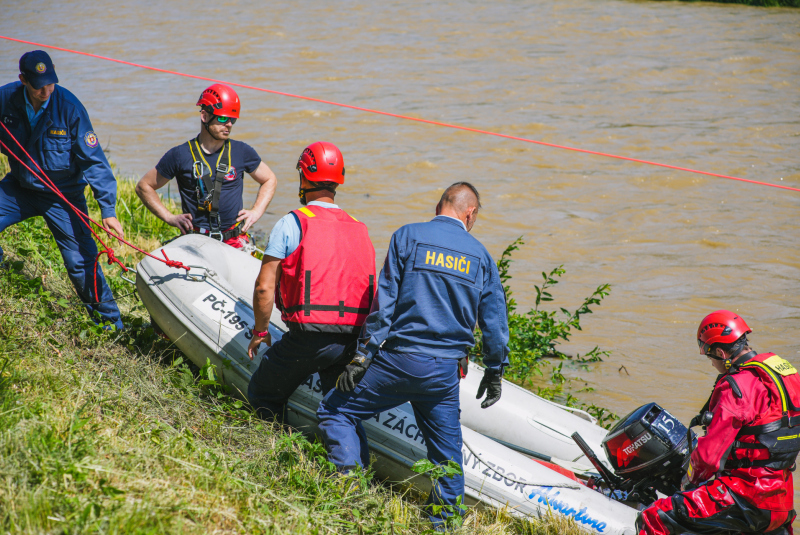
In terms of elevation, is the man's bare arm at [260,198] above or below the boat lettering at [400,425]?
above

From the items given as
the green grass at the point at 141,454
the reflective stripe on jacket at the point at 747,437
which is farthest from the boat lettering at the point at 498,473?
the reflective stripe on jacket at the point at 747,437

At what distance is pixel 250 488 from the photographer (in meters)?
3.01

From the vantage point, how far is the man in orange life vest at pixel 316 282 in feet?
10.7

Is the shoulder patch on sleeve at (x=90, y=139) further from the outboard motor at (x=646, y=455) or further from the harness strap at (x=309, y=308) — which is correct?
the outboard motor at (x=646, y=455)

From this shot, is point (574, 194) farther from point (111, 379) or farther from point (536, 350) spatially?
point (111, 379)

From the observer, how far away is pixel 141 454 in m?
2.91

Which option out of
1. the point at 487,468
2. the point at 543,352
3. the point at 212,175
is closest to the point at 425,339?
the point at 487,468

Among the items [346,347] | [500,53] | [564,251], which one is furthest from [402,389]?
[500,53]

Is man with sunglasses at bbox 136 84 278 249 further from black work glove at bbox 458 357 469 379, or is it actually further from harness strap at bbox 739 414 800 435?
harness strap at bbox 739 414 800 435

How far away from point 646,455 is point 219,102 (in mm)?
3260

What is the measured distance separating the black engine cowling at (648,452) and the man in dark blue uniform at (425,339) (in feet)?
3.31

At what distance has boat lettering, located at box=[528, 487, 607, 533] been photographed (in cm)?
355

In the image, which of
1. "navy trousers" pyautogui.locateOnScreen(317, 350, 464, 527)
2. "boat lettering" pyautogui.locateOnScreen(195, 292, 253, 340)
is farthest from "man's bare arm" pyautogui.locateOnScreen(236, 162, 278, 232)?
"navy trousers" pyautogui.locateOnScreen(317, 350, 464, 527)

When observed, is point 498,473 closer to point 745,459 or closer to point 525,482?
point 525,482
